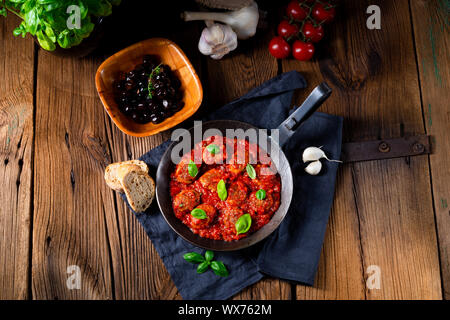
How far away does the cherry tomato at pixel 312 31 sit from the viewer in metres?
2.16

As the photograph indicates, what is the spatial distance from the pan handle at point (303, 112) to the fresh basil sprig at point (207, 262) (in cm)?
69

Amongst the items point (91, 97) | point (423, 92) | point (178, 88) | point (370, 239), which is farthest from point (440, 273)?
point (91, 97)

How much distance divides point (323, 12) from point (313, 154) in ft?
2.53

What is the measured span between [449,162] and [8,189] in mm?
2449

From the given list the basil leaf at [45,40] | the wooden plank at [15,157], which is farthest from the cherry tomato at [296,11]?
the wooden plank at [15,157]

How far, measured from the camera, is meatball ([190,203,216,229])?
194 centimetres

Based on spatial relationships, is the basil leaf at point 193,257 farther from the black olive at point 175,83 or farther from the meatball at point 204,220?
the black olive at point 175,83

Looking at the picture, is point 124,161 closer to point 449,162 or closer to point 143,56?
point 143,56

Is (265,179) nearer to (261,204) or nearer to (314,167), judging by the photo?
(261,204)

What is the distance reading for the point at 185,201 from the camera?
1.95m

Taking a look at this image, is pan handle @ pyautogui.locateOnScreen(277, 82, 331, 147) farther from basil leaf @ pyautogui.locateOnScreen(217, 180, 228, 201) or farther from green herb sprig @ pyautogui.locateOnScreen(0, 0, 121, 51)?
green herb sprig @ pyautogui.locateOnScreen(0, 0, 121, 51)

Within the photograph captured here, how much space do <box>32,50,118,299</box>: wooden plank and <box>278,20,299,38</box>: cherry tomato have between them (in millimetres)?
1060
